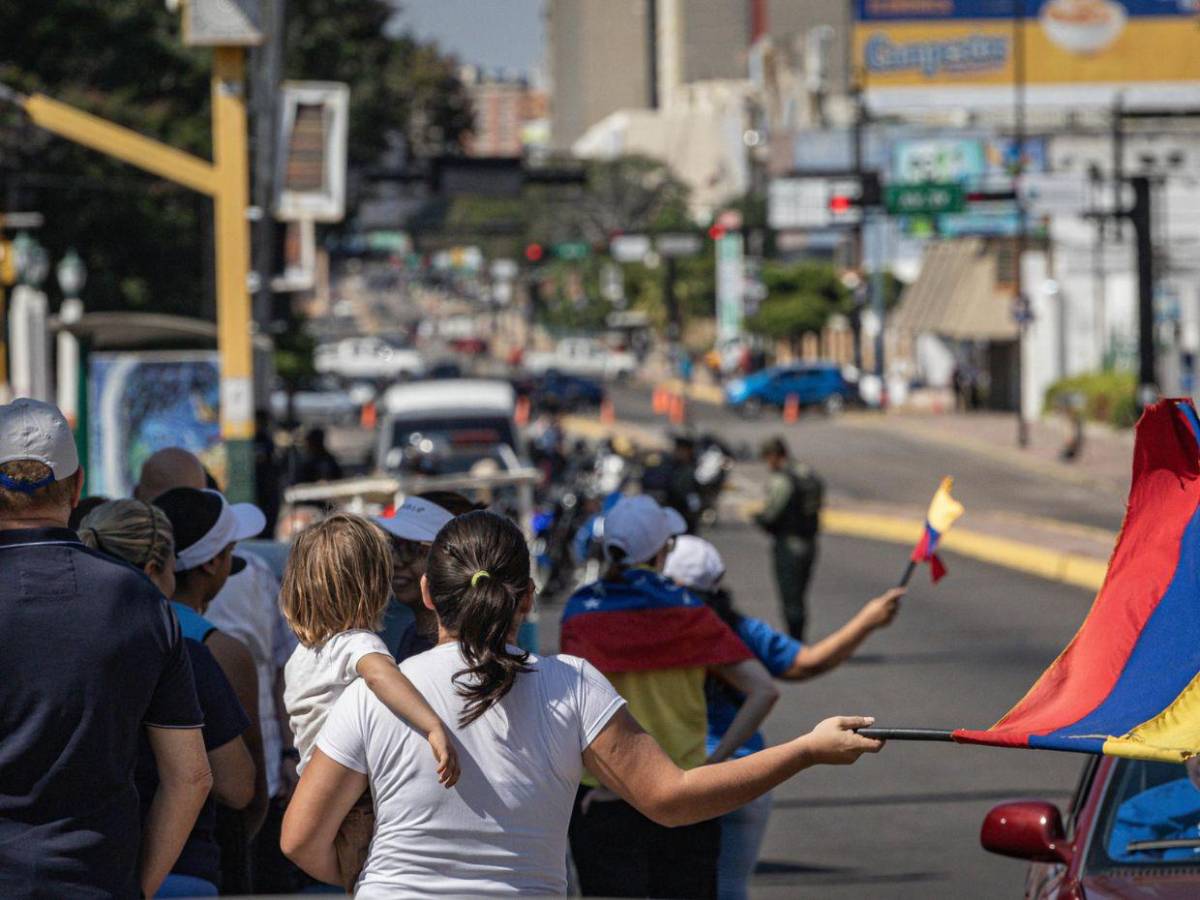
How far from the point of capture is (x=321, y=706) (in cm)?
486

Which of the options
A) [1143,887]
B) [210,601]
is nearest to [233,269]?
[210,601]

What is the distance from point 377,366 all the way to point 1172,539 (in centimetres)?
7555

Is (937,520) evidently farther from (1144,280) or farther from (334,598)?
(1144,280)

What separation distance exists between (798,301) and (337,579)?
8599cm

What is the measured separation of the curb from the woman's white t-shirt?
14025mm

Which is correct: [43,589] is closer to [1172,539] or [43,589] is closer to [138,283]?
[1172,539]

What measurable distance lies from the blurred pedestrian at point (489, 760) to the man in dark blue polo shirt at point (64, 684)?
0.37m

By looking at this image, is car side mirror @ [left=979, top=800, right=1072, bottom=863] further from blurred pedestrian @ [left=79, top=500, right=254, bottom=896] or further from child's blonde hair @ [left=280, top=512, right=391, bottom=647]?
blurred pedestrian @ [left=79, top=500, right=254, bottom=896]

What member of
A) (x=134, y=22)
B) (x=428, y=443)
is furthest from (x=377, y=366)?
(x=428, y=443)

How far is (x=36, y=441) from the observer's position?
14.1 ft

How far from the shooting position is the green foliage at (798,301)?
294 feet

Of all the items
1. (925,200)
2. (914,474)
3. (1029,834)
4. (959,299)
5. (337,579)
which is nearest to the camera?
(337,579)

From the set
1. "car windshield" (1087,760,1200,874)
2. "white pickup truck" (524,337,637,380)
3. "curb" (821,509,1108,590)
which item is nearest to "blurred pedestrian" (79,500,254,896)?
"car windshield" (1087,760,1200,874)

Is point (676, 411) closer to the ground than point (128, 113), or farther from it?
closer to the ground
